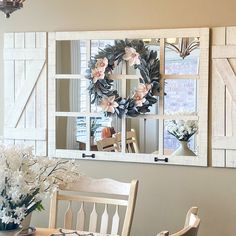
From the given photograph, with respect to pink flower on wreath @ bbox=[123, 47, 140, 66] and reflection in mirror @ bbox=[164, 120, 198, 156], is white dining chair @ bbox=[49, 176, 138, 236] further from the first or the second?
pink flower on wreath @ bbox=[123, 47, 140, 66]

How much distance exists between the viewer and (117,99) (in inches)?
133

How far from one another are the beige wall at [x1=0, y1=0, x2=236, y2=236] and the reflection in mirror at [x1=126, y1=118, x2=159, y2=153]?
5.0 inches

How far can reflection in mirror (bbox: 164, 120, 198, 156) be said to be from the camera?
128 inches

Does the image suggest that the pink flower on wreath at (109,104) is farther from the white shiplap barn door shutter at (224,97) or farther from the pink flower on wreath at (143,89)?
the white shiplap barn door shutter at (224,97)

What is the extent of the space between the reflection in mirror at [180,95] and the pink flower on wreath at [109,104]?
366mm

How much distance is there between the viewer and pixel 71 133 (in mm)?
3562

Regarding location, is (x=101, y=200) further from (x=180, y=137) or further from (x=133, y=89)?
(x=133, y=89)

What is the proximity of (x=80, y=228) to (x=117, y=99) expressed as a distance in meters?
1.07

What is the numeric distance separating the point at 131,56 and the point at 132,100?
306 millimetres

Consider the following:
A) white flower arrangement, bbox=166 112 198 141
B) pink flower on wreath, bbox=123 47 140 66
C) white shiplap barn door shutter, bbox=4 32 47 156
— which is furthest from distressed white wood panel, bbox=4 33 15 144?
white flower arrangement, bbox=166 112 198 141

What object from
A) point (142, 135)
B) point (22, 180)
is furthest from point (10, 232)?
point (142, 135)

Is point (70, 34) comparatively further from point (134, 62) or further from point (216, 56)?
point (216, 56)

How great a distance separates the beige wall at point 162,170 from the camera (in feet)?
10.5

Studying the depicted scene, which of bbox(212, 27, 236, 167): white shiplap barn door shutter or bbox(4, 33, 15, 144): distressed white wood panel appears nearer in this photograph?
bbox(212, 27, 236, 167): white shiplap barn door shutter
